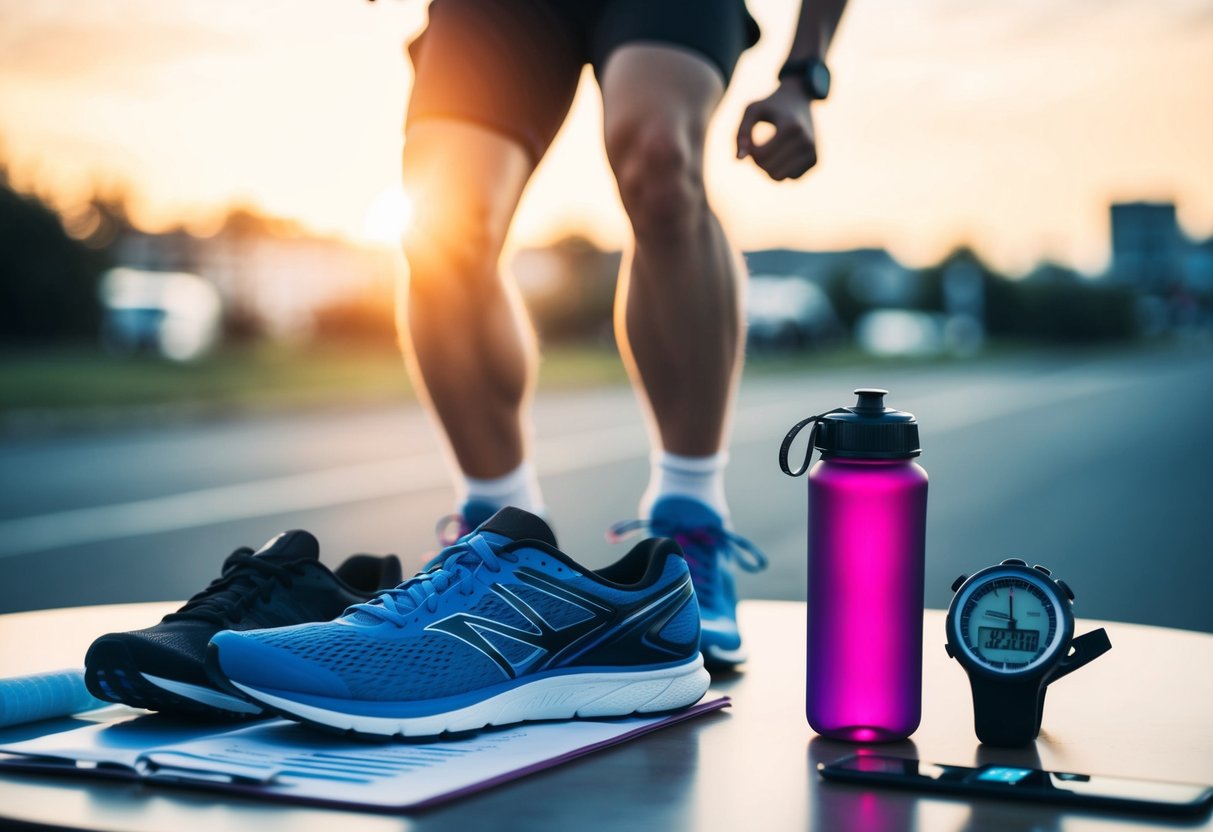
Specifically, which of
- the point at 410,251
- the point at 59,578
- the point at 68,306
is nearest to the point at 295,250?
the point at 68,306

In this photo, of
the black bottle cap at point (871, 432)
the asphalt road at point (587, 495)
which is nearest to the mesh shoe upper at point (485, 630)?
the black bottle cap at point (871, 432)

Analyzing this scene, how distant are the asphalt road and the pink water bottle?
3612 millimetres

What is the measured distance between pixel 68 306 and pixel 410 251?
28.4m

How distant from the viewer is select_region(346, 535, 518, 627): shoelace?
183 centimetres

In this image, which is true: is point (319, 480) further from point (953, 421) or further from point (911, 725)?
point (911, 725)

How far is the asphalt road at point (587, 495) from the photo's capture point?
6.04 metres

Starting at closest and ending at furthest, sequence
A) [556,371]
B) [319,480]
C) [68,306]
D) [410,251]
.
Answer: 1. [410,251]
2. [319,480]
3. [556,371]
4. [68,306]

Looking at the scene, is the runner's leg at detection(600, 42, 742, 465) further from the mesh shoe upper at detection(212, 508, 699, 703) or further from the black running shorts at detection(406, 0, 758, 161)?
the mesh shoe upper at detection(212, 508, 699, 703)

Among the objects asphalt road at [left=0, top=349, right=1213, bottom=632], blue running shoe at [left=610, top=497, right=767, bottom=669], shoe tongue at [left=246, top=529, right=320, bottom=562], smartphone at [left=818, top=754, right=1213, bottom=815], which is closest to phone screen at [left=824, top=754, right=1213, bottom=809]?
smartphone at [left=818, top=754, right=1213, bottom=815]

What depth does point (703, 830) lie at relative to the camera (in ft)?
4.64

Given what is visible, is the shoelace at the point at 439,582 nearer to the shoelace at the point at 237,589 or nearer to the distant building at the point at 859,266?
the shoelace at the point at 237,589

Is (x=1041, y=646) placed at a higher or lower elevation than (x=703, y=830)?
higher

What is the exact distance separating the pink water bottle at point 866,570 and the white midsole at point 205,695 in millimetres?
722

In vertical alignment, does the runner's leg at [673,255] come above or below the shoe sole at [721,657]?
above
